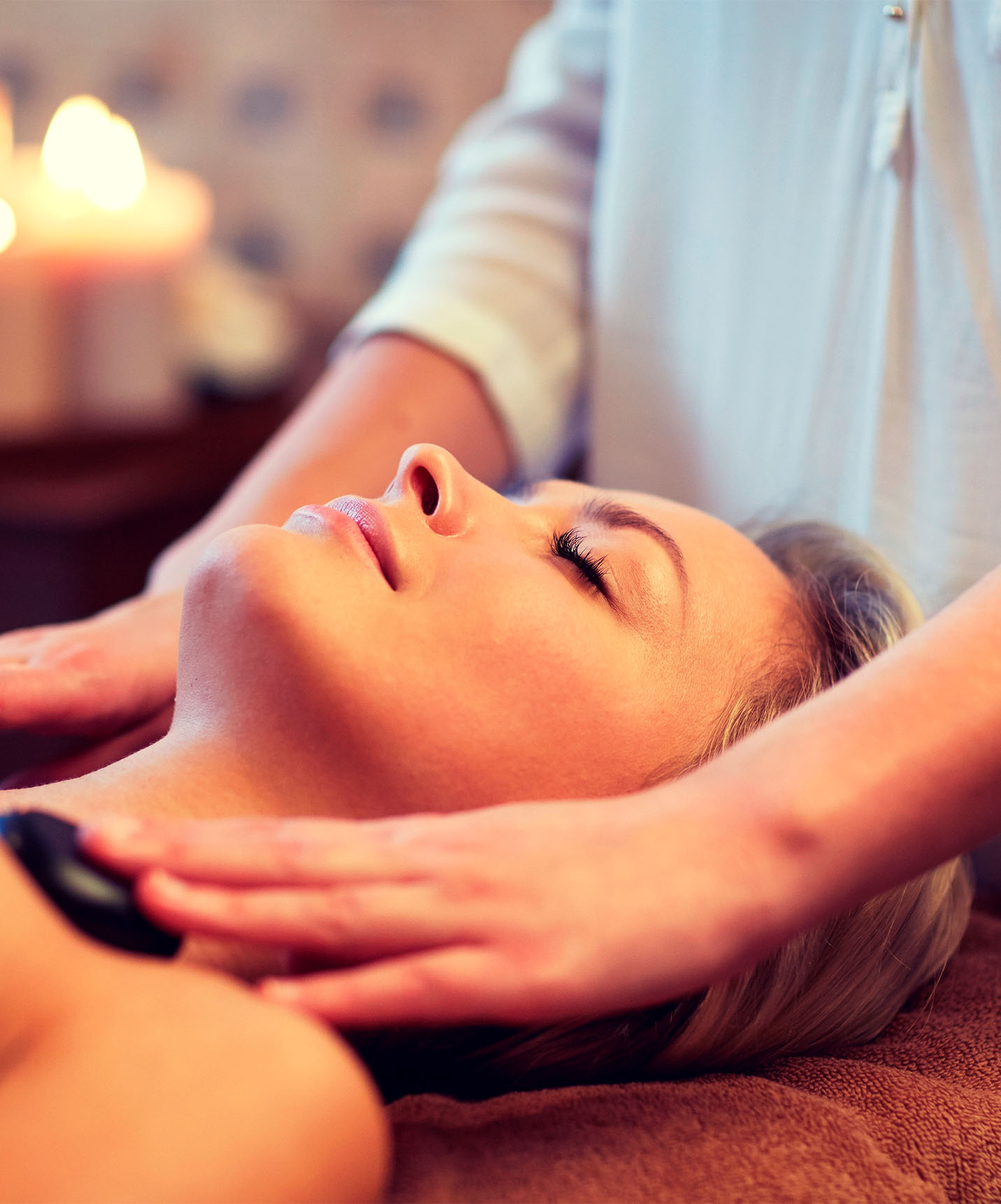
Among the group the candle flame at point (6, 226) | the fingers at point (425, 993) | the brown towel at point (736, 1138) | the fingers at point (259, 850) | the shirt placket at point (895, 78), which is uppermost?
the shirt placket at point (895, 78)

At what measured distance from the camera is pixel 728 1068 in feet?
2.29

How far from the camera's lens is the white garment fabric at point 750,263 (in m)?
0.83

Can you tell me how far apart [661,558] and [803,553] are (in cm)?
23

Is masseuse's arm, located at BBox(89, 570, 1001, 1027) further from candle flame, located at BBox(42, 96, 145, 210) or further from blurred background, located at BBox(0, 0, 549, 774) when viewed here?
candle flame, located at BBox(42, 96, 145, 210)

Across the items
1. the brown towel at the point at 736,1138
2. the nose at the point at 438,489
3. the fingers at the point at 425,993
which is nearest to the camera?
the fingers at the point at 425,993

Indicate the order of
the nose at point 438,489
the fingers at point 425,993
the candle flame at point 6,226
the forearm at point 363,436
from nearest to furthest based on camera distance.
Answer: the fingers at point 425,993 → the nose at point 438,489 → the forearm at point 363,436 → the candle flame at point 6,226

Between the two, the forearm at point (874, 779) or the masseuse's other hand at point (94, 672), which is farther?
the masseuse's other hand at point (94, 672)

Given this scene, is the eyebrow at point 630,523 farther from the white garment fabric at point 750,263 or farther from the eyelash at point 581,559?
the white garment fabric at point 750,263

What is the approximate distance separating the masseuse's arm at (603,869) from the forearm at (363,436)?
0.53 meters

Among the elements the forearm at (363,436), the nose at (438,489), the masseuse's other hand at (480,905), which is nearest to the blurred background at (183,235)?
the forearm at (363,436)

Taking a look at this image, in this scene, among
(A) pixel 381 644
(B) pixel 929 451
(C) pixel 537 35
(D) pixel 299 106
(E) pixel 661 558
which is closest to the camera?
(A) pixel 381 644

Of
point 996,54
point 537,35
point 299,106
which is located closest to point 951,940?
point 996,54

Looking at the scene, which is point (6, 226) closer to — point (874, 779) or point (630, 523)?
point (630, 523)

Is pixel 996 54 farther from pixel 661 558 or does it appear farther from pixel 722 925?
pixel 722 925
